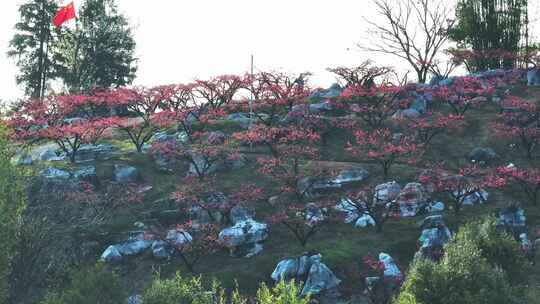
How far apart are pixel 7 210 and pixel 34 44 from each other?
43.5 meters

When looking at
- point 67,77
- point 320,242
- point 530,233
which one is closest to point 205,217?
point 320,242

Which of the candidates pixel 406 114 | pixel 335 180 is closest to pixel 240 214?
pixel 335 180

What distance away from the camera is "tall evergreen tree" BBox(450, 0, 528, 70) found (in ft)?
182

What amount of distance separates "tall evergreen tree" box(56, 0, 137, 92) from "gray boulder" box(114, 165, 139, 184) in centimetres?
2594

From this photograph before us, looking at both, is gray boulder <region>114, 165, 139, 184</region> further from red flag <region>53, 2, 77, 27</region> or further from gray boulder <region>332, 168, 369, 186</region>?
red flag <region>53, 2, 77, 27</region>

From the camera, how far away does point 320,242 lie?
28031 mm

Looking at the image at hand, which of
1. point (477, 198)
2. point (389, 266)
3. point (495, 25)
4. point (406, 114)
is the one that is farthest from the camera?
point (495, 25)

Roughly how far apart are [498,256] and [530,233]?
291 inches

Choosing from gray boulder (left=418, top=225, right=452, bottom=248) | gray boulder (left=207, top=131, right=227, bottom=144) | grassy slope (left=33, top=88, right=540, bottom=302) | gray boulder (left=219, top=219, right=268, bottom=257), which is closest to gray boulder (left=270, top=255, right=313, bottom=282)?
grassy slope (left=33, top=88, right=540, bottom=302)

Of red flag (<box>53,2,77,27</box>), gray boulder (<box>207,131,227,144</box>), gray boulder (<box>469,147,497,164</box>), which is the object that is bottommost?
gray boulder (<box>469,147,497,164</box>)

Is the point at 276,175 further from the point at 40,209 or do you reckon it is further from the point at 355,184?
the point at 40,209

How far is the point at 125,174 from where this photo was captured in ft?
118

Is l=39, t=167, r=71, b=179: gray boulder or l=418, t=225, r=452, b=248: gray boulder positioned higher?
l=39, t=167, r=71, b=179: gray boulder

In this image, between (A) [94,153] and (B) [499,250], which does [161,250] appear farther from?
(B) [499,250]
